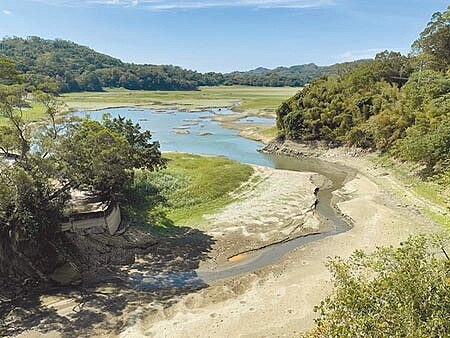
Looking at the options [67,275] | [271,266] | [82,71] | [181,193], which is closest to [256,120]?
[181,193]

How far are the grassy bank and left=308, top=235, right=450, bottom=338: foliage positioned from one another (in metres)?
18.5

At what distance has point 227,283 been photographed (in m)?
19.8

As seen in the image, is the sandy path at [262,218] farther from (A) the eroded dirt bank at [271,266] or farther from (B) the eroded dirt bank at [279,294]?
(B) the eroded dirt bank at [279,294]

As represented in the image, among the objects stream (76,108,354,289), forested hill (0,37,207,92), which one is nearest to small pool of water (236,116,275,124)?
stream (76,108,354,289)

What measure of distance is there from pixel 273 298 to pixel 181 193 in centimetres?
1493

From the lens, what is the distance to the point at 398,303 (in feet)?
26.2

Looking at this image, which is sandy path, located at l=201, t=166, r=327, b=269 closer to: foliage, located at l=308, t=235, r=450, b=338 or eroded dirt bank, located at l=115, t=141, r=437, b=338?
eroded dirt bank, located at l=115, t=141, r=437, b=338

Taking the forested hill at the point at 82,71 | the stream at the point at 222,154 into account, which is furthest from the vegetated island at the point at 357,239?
the forested hill at the point at 82,71

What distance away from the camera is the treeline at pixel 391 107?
1425 inches

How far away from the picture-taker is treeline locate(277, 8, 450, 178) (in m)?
36.2

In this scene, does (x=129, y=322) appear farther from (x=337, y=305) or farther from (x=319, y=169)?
(x=319, y=169)

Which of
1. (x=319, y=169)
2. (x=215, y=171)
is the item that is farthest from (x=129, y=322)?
(x=319, y=169)

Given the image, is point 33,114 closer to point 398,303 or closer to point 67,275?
point 67,275

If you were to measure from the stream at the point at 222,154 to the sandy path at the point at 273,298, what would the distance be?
1.10 m
